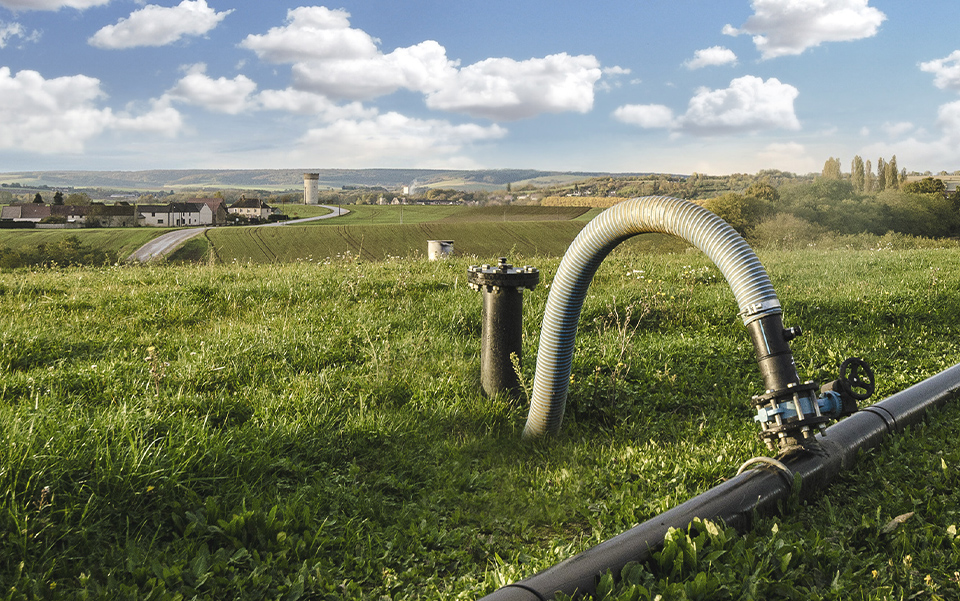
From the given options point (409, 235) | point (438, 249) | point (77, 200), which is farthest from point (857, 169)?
point (77, 200)

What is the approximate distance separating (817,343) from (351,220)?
272 feet

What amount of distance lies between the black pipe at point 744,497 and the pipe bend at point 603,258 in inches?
32.6

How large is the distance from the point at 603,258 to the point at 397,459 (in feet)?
6.09

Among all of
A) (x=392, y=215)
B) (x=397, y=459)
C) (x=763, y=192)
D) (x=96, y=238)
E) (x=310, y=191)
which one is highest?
(x=310, y=191)

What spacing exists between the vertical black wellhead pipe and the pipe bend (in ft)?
1.89

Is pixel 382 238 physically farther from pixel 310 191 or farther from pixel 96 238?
pixel 310 191

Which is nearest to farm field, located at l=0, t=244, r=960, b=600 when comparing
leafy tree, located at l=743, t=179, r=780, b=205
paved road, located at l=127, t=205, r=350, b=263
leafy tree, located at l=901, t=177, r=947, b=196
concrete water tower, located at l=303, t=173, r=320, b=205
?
leafy tree, located at l=743, t=179, r=780, b=205

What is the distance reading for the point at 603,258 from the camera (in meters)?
3.72

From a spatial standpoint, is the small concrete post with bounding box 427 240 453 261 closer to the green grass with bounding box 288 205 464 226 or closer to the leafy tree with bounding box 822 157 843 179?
the green grass with bounding box 288 205 464 226

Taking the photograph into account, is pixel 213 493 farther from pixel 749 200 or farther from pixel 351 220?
pixel 351 220

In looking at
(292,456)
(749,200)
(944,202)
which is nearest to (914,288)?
(292,456)

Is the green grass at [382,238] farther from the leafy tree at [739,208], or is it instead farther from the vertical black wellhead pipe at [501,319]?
the vertical black wellhead pipe at [501,319]

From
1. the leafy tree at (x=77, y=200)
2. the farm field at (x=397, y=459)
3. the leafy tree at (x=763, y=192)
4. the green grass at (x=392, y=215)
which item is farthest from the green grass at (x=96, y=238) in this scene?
the farm field at (x=397, y=459)

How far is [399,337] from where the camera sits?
6.21 m
